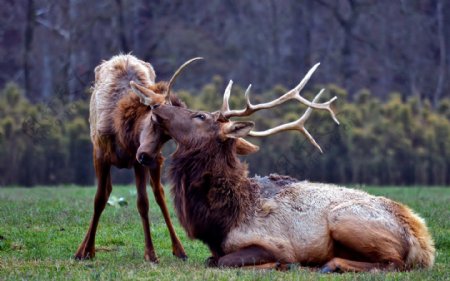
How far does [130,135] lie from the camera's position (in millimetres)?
9734

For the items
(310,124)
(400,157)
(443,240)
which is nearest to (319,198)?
(443,240)

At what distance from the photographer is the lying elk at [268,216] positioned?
854 cm

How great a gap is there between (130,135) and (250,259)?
2012 millimetres

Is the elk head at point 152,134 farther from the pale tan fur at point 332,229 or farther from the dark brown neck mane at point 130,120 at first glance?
the pale tan fur at point 332,229

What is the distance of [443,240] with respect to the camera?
34.9 ft

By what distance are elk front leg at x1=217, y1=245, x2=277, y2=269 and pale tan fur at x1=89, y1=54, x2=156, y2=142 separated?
85.8 inches

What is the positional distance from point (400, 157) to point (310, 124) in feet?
12.9

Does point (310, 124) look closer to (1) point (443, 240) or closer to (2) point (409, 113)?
(2) point (409, 113)

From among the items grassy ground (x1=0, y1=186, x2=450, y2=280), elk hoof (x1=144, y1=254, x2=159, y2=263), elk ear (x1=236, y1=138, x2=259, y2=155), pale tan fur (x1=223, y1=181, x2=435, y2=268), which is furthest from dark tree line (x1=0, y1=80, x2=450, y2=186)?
pale tan fur (x1=223, y1=181, x2=435, y2=268)

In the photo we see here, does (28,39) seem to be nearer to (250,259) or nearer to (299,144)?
(299,144)

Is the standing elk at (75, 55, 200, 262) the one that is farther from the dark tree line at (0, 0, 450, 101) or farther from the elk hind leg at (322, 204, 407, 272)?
the dark tree line at (0, 0, 450, 101)

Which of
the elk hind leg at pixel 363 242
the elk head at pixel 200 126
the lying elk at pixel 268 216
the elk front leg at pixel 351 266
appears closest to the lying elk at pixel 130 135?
the elk head at pixel 200 126

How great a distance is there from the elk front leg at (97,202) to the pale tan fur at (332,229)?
1757 millimetres

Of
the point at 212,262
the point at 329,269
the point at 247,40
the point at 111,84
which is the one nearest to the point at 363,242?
the point at 329,269
